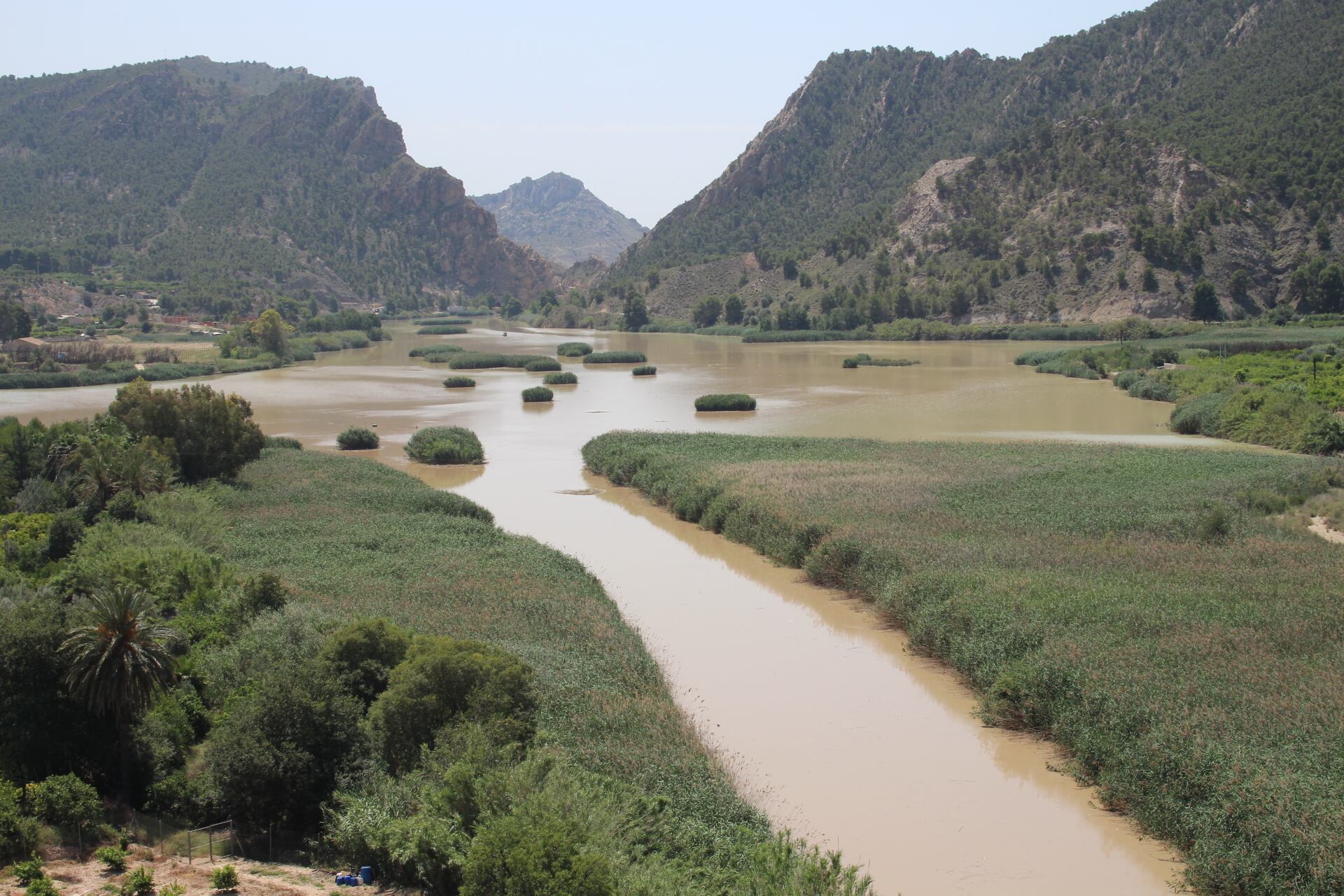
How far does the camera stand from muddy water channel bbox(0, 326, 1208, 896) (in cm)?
1525

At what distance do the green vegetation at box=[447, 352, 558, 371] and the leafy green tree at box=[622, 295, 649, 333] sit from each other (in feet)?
180

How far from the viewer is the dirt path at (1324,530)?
27.5 metres

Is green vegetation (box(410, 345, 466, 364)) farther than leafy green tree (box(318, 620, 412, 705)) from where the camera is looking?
Yes

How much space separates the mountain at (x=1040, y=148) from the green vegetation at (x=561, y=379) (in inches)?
2150

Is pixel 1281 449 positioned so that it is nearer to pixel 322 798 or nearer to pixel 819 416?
pixel 819 416

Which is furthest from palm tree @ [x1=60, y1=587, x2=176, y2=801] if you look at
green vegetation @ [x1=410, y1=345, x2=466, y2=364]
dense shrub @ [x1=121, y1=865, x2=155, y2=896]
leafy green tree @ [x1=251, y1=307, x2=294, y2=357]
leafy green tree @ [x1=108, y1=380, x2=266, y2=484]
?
leafy green tree @ [x1=251, y1=307, x2=294, y2=357]

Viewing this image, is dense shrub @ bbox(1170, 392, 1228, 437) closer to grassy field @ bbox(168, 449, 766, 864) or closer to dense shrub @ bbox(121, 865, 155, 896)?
grassy field @ bbox(168, 449, 766, 864)

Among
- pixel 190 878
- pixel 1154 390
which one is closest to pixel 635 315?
pixel 1154 390

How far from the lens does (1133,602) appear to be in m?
20.7

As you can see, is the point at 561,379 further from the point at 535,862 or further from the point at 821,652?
the point at 535,862

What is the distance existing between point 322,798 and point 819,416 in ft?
149

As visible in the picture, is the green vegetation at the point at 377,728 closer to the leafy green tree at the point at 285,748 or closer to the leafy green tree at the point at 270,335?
→ the leafy green tree at the point at 285,748

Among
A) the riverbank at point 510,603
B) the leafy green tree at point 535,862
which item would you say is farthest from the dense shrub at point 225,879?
the riverbank at point 510,603

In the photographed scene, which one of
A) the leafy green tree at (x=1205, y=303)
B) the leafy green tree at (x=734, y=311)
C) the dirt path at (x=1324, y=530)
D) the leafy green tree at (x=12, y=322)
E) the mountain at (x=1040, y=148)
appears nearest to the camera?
the dirt path at (x=1324, y=530)
